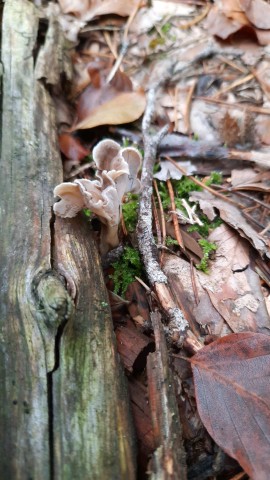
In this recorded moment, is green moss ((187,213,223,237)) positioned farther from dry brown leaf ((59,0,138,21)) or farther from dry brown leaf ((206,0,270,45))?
dry brown leaf ((59,0,138,21))

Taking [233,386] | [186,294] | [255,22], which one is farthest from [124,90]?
[233,386]

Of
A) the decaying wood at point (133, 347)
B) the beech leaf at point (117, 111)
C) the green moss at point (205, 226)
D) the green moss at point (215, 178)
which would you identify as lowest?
the decaying wood at point (133, 347)

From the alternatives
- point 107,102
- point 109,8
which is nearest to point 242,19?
point 109,8

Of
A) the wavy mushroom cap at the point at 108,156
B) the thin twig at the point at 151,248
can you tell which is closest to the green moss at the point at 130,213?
the thin twig at the point at 151,248

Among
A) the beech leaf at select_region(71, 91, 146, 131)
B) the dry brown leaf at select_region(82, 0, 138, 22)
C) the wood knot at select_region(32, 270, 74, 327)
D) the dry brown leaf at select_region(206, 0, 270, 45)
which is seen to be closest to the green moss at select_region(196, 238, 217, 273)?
the wood knot at select_region(32, 270, 74, 327)

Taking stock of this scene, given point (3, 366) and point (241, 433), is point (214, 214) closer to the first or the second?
point (241, 433)

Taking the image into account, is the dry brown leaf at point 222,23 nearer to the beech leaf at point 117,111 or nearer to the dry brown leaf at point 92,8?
the dry brown leaf at point 92,8
